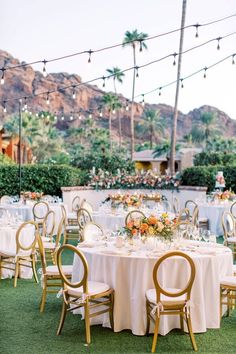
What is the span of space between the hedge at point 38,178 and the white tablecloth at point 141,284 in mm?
11605

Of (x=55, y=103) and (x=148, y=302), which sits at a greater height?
(x=55, y=103)

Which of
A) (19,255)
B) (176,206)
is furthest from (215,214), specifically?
(19,255)

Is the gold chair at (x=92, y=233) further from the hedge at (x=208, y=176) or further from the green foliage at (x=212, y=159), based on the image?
the green foliage at (x=212, y=159)

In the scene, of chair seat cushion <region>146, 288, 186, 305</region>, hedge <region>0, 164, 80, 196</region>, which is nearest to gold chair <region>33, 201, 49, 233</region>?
hedge <region>0, 164, 80, 196</region>

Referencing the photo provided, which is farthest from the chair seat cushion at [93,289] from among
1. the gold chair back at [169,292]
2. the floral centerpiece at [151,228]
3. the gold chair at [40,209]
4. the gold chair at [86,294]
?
the gold chair at [40,209]

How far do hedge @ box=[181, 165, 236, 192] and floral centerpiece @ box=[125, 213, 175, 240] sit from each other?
1132 cm

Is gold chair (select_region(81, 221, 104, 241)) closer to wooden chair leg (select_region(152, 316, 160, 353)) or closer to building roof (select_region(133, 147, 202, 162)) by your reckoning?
wooden chair leg (select_region(152, 316, 160, 353))

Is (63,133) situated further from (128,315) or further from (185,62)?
(128,315)

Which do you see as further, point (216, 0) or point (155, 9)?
point (155, 9)

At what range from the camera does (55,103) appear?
71.8 meters

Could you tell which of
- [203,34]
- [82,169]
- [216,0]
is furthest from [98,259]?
[203,34]

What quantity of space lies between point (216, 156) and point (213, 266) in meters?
21.7

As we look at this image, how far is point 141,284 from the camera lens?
19.0 ft

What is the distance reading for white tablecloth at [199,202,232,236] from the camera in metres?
13.6
